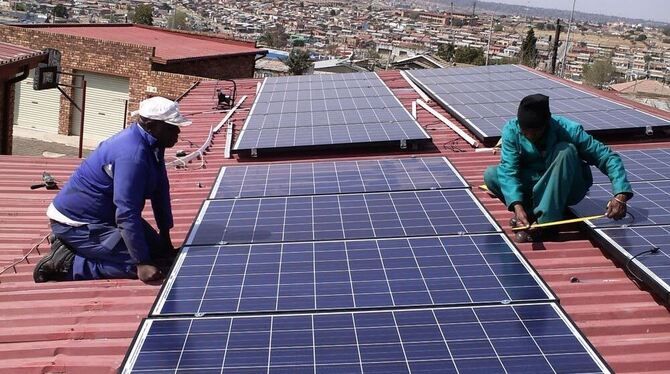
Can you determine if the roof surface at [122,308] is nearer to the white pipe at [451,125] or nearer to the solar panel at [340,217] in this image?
the solar panel at [340,217]

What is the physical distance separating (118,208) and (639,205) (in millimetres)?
4518

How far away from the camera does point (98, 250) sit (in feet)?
18.4

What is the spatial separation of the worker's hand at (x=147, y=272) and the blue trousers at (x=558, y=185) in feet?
10.6

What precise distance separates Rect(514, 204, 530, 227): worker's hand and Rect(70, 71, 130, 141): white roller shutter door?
25068 mm

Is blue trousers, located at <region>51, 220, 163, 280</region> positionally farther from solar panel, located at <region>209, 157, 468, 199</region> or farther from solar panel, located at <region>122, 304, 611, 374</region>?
solar panel, located at <region>209, 157, 468, 199</region>

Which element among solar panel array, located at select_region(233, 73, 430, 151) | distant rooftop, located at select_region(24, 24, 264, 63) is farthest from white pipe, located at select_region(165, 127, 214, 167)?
distant rooftop, located at select_region(24, 24, 264, 63)

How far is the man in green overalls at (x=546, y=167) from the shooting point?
586 cm

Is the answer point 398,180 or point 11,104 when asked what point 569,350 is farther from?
point 11,104

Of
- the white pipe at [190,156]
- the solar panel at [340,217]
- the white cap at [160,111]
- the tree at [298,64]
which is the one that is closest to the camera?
the white cap at [160,111]

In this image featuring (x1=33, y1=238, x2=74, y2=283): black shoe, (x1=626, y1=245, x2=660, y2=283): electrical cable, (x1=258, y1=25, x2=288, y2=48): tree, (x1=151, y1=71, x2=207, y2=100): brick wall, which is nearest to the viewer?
(x1=626, y1=245, x2=660, y2=283): electrical cable

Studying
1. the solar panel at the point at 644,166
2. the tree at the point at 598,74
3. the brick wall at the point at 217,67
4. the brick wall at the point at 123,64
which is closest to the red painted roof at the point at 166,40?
the brick wall at the point at 217,67

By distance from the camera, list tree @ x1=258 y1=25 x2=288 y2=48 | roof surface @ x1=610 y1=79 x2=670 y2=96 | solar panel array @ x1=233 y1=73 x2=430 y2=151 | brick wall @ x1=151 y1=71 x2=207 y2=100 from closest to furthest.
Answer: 1. solar panel array @ x1=233 y1=73 x2=430 y2=151
2. brick wall @ x1=151 y1=71 x2=207 y2=100
3. roof surface @ x1=610 y1=79 x2=670 y2=96
4. tree @ x1=258 y1=25 x2=288 y2=48

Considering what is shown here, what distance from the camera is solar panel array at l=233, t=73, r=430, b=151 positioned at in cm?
938

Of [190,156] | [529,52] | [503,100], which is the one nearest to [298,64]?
[529,52]
